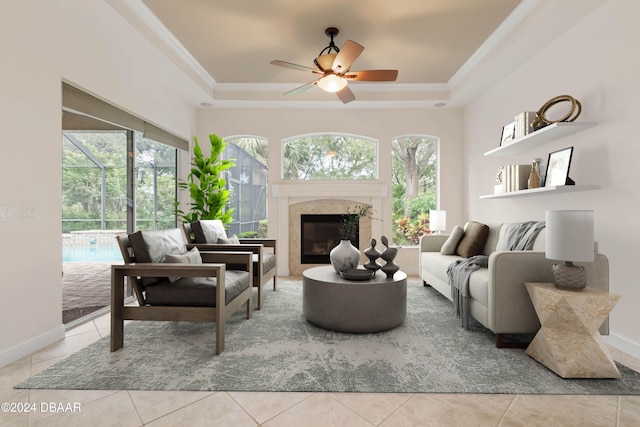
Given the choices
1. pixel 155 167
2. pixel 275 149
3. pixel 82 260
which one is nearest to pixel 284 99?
pixel 275 149

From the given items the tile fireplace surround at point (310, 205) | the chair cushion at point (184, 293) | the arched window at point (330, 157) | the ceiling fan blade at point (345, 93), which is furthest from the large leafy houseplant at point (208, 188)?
the chair cushion at point (184, 293)

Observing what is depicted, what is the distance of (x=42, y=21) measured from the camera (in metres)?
2.52

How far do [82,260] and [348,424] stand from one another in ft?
13.4

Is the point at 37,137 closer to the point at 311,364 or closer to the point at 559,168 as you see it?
the point at 311,364

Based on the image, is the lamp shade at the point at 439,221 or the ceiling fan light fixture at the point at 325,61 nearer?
the ceiling fan light fixture at the point at 325,61

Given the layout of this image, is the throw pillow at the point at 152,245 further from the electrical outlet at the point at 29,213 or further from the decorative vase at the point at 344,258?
the decorative vase at the point at 344,258

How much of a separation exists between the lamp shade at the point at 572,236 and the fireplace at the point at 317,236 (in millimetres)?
3569

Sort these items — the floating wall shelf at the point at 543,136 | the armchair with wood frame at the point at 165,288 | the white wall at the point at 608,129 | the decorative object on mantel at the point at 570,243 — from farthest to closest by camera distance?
1. the floating wall shelf at the point at 543,136
2. the white wall at the point at 608,129
3. the armchair with wood frame at the point at 165,288
4. the decorative object on mantel at the point at 570,243

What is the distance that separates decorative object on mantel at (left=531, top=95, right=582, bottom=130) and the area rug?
1.93 metres

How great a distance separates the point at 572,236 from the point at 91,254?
4800mm

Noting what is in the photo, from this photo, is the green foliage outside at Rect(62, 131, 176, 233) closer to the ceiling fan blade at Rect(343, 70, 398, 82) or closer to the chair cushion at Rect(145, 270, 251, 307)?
the chair cushion at Rect(145, 270, 251, 307)

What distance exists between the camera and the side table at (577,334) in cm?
200

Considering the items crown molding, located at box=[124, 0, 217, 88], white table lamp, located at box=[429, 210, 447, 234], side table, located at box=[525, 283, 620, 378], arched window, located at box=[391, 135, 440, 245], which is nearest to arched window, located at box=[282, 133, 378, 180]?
arched window, located at box=[391, 135, 440, 245]

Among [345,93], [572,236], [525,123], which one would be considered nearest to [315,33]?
[345,93]
